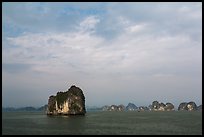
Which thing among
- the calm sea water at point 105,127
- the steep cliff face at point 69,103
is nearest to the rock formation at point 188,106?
the steep cliff face at point 69,103

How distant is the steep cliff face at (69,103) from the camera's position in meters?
90.7

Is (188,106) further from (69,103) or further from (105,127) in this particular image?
(105,127)

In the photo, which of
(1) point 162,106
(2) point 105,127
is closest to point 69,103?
(2) point 105,127

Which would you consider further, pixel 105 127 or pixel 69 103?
pixel 69 103

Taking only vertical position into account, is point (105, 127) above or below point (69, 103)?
below

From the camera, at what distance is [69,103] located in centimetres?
9038

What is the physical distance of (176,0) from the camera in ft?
14.7

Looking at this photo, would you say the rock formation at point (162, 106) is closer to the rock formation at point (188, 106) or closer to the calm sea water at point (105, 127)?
the rock formation at point (188, 106)

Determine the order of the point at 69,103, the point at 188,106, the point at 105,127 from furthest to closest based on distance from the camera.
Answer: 1. the point at 188,106
2. the point at 69,103
3. the point at 105,127

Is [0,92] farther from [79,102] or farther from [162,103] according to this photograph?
[162,103]

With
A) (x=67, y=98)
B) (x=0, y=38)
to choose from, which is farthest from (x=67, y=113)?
(x=0, y=38)

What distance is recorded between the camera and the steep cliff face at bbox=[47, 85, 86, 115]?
9069 cm

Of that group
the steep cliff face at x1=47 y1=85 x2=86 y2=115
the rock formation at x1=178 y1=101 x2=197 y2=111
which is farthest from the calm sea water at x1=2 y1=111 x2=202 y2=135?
the rock formation at x1=178 y1=101 x2=197 y2=111

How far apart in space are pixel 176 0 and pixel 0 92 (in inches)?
124
